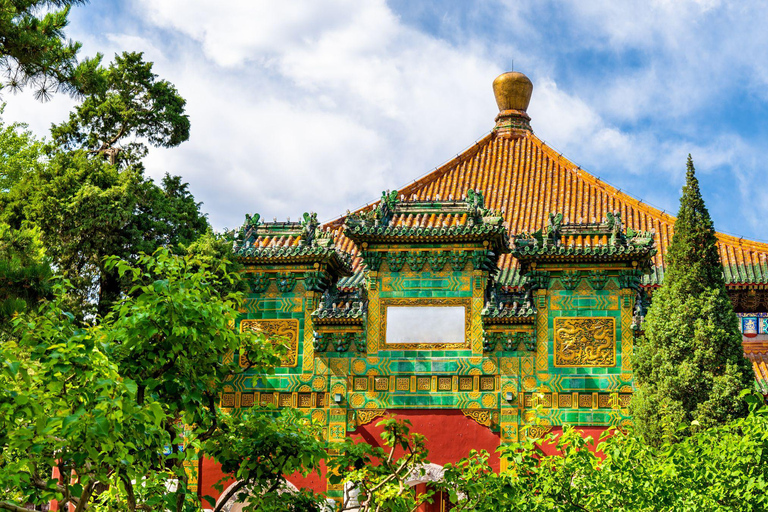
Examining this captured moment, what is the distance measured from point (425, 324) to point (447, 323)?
39cm

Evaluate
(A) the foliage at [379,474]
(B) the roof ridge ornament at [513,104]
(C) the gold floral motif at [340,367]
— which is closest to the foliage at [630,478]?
(A) the foliage at [379,474]

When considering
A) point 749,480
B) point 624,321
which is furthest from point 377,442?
point 749,480

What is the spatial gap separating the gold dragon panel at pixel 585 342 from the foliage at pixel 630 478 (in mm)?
5702

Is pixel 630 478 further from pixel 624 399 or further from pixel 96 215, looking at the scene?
pixel 96 215

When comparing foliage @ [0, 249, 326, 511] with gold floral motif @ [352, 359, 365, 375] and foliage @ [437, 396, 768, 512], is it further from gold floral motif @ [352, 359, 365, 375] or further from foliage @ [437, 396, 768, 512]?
gold floral motif @ [352, 359, 365, 375]

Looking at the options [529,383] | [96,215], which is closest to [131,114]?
[96,215]

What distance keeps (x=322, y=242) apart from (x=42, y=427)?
10925 millimetres

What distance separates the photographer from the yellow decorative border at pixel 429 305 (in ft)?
53.9

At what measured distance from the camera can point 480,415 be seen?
52.9ft

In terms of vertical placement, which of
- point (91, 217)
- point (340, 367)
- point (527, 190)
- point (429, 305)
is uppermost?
point (527, 190)

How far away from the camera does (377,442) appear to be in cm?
1609

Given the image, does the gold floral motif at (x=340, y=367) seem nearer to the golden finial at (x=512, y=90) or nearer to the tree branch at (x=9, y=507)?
the tree branch at (x=9, y=507)

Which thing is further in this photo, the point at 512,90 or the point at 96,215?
the point at 512,90

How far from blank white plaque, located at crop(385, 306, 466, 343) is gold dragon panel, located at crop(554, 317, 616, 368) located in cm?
170
